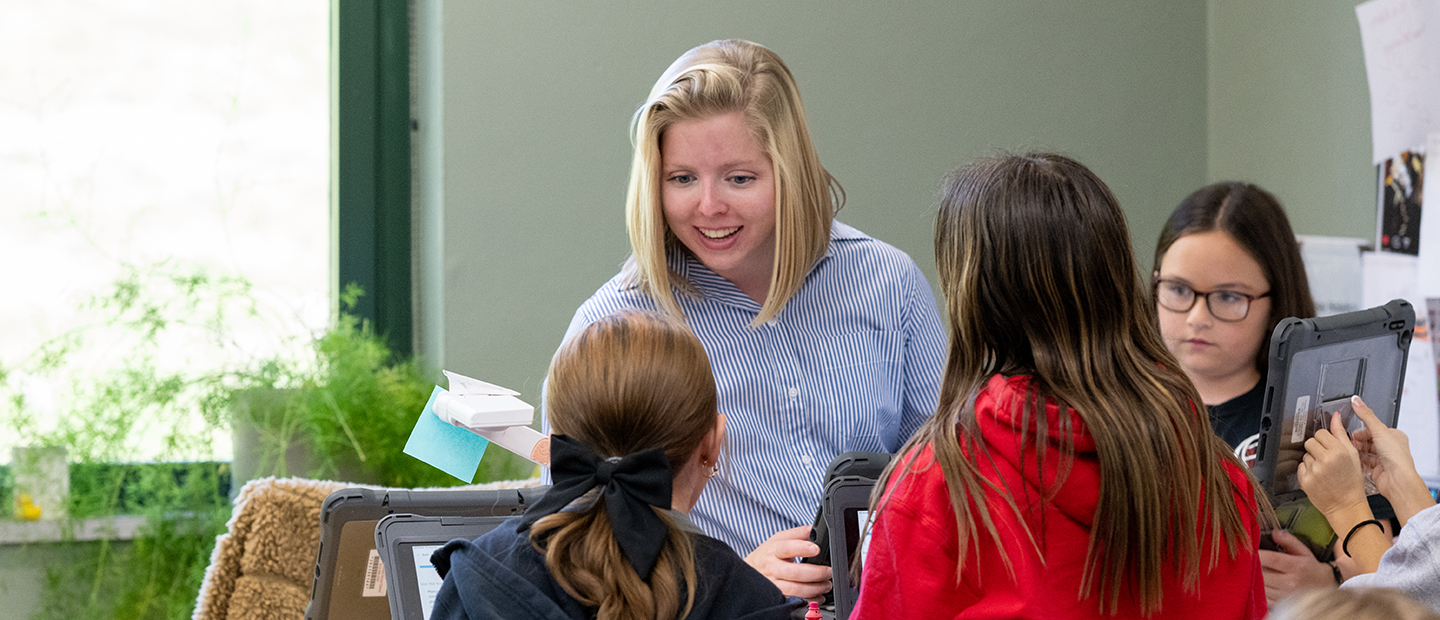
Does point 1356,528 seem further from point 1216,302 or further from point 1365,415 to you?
point 1216,302

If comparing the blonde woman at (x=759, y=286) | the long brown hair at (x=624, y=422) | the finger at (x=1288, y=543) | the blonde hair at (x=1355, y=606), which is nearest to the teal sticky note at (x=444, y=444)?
the long brown hair at (x=624, y=422)

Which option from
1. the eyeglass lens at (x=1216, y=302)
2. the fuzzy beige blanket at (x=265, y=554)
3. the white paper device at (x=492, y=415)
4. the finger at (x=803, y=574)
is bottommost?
the fuzzy beige blanket at (x=265, y=554)

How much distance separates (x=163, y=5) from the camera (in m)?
2.26

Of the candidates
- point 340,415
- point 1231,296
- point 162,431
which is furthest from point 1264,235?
point 162,431

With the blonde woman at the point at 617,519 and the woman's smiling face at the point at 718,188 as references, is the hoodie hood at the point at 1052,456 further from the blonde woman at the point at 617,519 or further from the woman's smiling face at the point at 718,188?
the woman's smiling face at the point at 718,188

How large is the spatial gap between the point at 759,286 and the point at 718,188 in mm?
168

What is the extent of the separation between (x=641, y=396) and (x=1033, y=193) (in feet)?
1.39

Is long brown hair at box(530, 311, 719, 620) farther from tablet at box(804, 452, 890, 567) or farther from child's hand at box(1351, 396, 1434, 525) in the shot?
child's hand at box(1351, 396, 1434, 525)

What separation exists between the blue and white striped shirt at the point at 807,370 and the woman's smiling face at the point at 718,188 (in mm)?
64

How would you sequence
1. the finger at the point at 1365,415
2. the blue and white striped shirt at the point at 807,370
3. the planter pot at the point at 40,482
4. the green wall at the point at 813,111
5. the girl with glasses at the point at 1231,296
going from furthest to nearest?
1. the green wall at the point at 813,111
2. the planter pot at the point at 40,482
3. the girl with glasses at the point at 1231,296
4. the blue and white striped shirt at the point at 807,370
5. the finger at the point at 1365,415

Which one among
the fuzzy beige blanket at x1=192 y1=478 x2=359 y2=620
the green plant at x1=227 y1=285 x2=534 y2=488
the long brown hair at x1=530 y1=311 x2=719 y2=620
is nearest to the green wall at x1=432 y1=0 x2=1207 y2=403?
the green plant at x1=227 y1=285 x2=534 y2=488

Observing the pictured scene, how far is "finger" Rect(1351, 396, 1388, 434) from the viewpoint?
1.32 metres

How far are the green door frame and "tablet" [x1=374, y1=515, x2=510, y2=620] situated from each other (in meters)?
1.28

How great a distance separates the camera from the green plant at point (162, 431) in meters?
1.98
